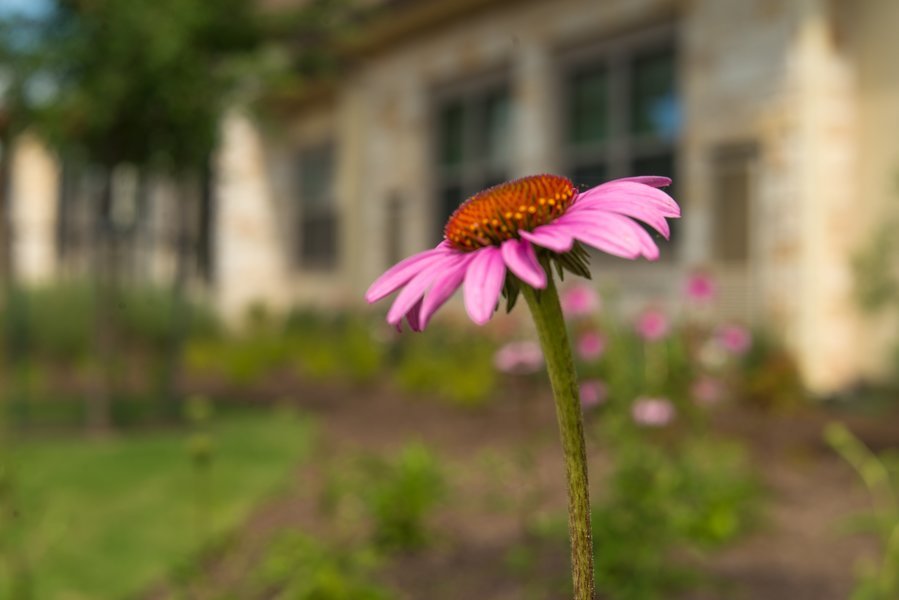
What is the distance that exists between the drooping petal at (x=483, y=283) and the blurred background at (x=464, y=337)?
26 cm

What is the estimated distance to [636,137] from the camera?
8.69 metres

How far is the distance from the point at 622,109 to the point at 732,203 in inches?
70.0

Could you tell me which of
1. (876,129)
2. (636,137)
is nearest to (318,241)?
(636,137)

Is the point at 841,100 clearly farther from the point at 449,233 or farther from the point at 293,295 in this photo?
the point at 293,295

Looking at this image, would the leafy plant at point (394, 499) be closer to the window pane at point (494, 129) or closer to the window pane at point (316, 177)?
the window pane at point (494, 129)

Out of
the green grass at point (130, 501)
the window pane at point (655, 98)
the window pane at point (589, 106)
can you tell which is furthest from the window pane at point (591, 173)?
the green grass at point (130, 501)

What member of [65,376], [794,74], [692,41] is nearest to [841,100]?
[794,74]

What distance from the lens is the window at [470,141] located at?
10.4 meters

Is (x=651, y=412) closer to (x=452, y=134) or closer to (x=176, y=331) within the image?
(x=176, y=331)

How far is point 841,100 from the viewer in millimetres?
7031

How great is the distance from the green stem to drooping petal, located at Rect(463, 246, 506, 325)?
64mm

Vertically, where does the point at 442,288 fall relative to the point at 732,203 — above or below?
below

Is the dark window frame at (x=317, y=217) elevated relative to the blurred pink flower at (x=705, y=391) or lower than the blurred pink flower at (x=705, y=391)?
elevated

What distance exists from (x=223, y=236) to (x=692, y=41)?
28.3 feet
